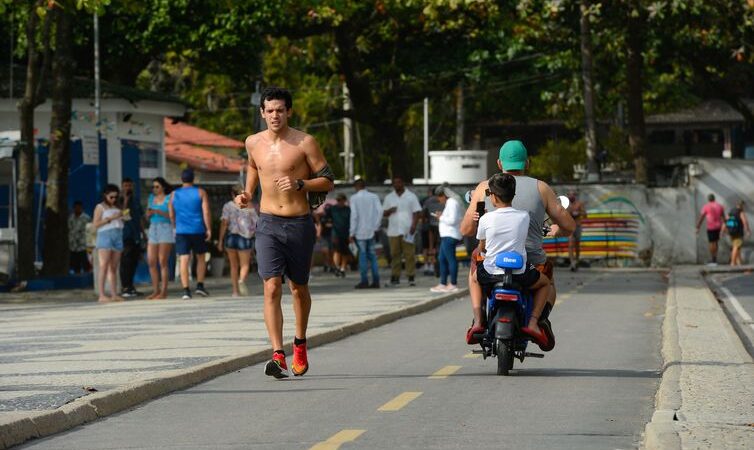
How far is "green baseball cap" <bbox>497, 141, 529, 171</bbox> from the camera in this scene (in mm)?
12055

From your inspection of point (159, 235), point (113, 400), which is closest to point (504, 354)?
point (113, 400)

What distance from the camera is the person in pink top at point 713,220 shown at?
37.6m

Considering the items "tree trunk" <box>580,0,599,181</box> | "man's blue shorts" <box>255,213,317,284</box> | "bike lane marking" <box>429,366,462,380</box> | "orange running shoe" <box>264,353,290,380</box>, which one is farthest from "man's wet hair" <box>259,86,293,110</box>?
"tree trunk" <box>580,0,599,181</box>

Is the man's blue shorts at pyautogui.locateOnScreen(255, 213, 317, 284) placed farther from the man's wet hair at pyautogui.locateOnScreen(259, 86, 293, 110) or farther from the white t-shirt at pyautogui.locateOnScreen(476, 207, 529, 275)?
the white t-shirt at pyautogui.locateOnScreen(476, 207, 529, 275)

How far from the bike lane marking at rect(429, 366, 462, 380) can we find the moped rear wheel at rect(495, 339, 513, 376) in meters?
0.42

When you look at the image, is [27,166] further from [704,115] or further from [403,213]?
[704,115]

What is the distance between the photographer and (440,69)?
43.7 m

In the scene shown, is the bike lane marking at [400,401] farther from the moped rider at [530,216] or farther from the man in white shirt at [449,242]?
the man in white shirt at [449,242]

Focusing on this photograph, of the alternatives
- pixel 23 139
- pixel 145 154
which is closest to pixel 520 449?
pixel 23 139

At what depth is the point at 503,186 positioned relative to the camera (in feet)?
38.7

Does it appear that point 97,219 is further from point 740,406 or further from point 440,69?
point 440,69

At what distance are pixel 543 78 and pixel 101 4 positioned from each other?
31.7 meters

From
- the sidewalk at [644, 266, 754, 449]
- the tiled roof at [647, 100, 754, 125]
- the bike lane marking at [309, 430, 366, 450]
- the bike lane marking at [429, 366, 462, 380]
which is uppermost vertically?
the tiled roof at [647, 100, 754, 125]

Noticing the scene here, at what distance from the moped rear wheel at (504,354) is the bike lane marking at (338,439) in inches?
118
